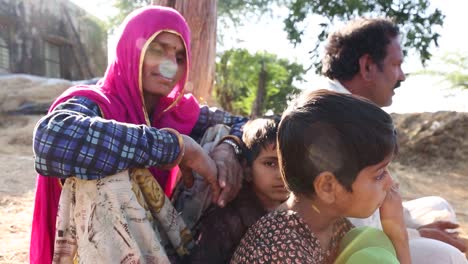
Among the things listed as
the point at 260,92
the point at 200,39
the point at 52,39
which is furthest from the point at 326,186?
the point at 52,39

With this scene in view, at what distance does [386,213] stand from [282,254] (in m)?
0.47

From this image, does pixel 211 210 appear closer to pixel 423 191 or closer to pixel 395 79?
pixel 395 79

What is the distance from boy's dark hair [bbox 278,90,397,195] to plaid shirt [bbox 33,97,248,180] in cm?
44

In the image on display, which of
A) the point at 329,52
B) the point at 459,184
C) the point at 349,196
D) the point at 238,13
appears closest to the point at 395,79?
the point at 329,52

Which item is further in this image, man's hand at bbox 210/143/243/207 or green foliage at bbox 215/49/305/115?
green foliage at bbox 215/49/305/115

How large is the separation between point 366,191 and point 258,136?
528mm

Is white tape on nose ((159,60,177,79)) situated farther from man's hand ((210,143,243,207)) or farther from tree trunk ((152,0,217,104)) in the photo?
tree trunk ((152,0,217,104))

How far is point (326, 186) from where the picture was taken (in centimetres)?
137

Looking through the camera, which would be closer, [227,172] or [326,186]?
[326,186]

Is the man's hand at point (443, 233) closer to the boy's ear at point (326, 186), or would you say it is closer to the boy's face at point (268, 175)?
the boy's face at point (268, 175)

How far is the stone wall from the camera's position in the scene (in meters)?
14.4

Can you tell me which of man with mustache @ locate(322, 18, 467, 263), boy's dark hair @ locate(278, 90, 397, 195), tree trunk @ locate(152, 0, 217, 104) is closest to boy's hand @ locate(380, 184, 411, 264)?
boy's dark hair @ locate(278, 90, 397, 195)

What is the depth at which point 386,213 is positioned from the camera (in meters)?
1.52

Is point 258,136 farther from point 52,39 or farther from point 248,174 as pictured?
point 52,39
